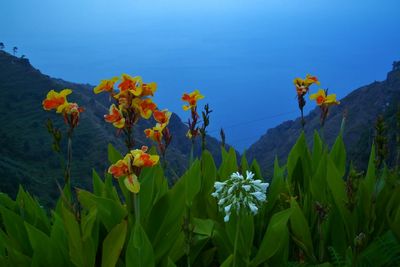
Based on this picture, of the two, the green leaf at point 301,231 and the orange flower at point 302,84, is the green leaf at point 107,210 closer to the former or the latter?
the green leaf at point 301,231

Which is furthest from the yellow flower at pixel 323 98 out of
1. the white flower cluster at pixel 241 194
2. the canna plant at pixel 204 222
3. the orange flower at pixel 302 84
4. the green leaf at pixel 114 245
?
the green leaf at pixel 114 245

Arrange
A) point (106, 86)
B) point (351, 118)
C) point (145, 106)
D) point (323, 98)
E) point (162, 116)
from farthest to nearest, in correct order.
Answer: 1. point (351, 118)
2. point (323, 98)
3. point (162, 116)
4. point (106, 86)
5. point (145, 106)

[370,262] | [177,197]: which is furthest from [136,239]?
[370,262]

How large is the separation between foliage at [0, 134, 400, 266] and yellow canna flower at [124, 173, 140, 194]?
0.10 m

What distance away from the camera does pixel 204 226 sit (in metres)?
2.01

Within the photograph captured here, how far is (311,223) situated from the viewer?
2.23 metres

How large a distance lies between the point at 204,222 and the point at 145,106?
51 cm

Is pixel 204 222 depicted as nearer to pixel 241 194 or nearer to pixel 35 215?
pixel 241 194

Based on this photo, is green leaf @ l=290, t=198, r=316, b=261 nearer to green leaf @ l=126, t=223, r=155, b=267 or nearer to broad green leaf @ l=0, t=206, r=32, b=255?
green leaf @ l=126, t=223, r=155, b=267

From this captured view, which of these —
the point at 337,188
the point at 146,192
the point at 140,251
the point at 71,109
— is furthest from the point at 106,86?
the point at 337,188

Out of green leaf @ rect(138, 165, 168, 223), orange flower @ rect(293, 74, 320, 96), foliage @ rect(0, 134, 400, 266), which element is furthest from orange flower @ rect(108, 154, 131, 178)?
orange flower @ rect(293, 74, 320, 96)

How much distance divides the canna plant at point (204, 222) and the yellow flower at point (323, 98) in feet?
1.26

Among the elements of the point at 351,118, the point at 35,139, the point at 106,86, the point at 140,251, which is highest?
the point at 351,118

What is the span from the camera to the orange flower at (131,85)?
1.90 metres
